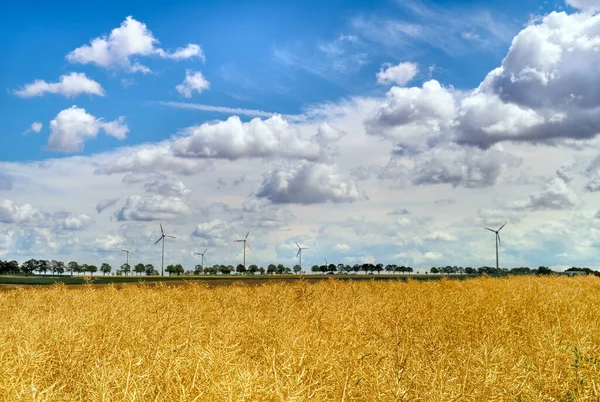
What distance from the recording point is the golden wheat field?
7055 millimetres

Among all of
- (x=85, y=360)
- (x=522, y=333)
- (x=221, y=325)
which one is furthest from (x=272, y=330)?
(x=522, y=333)

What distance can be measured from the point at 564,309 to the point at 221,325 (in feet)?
46.2

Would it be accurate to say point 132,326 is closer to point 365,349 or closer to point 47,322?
point 47,322

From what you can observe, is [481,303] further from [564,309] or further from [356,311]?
[356,311]

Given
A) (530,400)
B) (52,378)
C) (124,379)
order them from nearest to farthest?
(124,379)
(530,400)
(52,378)

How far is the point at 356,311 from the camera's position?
17.5 meters

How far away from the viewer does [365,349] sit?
11.1 m

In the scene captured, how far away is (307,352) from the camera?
32.9 feet

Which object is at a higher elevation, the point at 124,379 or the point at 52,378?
the point at 124,379

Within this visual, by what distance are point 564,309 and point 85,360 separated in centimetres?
1753

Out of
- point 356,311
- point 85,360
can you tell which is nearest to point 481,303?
point 356,311

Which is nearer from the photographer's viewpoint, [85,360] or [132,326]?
[85,360]

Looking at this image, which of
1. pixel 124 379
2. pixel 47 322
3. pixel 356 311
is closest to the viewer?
pixel 124 379

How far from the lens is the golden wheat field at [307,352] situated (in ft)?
23.1
